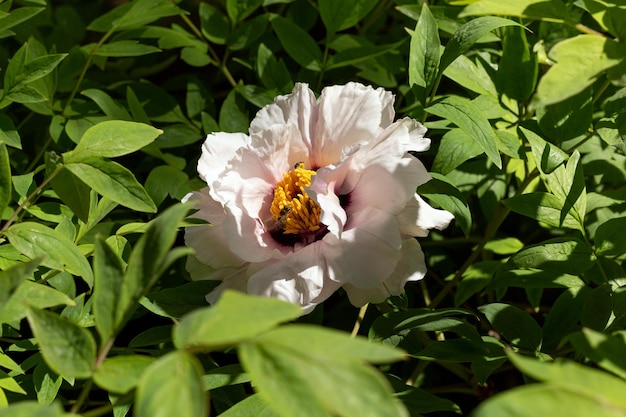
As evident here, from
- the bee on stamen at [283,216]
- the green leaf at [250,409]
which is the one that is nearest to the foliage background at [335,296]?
the green leaf at [250,409]

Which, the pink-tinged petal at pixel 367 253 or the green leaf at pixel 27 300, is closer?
the green leaf at pixel 27 300

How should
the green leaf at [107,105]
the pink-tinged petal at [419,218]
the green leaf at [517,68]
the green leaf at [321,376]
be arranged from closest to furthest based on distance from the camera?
the green leaf at [321,376], the pink-tinged petal at [419,218], the green leaf at [517,68], the green leaf at [107,105]

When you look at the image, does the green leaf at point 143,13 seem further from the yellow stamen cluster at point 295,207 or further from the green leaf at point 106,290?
the green leaf at point 106,290

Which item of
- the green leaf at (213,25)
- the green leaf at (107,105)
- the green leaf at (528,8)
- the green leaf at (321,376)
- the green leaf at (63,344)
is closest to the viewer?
the green leaf at (321,376)

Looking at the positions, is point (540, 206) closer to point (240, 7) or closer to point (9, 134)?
point (240, 7)

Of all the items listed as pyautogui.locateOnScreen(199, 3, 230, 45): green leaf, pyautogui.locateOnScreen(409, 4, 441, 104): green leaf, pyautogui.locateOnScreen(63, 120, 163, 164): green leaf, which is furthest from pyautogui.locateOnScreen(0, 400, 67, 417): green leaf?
pyautogui.locateOnScreen(199, 3, 230, 45): green leaf

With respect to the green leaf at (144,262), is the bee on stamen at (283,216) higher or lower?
lower

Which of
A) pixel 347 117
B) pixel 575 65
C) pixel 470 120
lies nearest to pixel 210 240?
pixel 347 117
